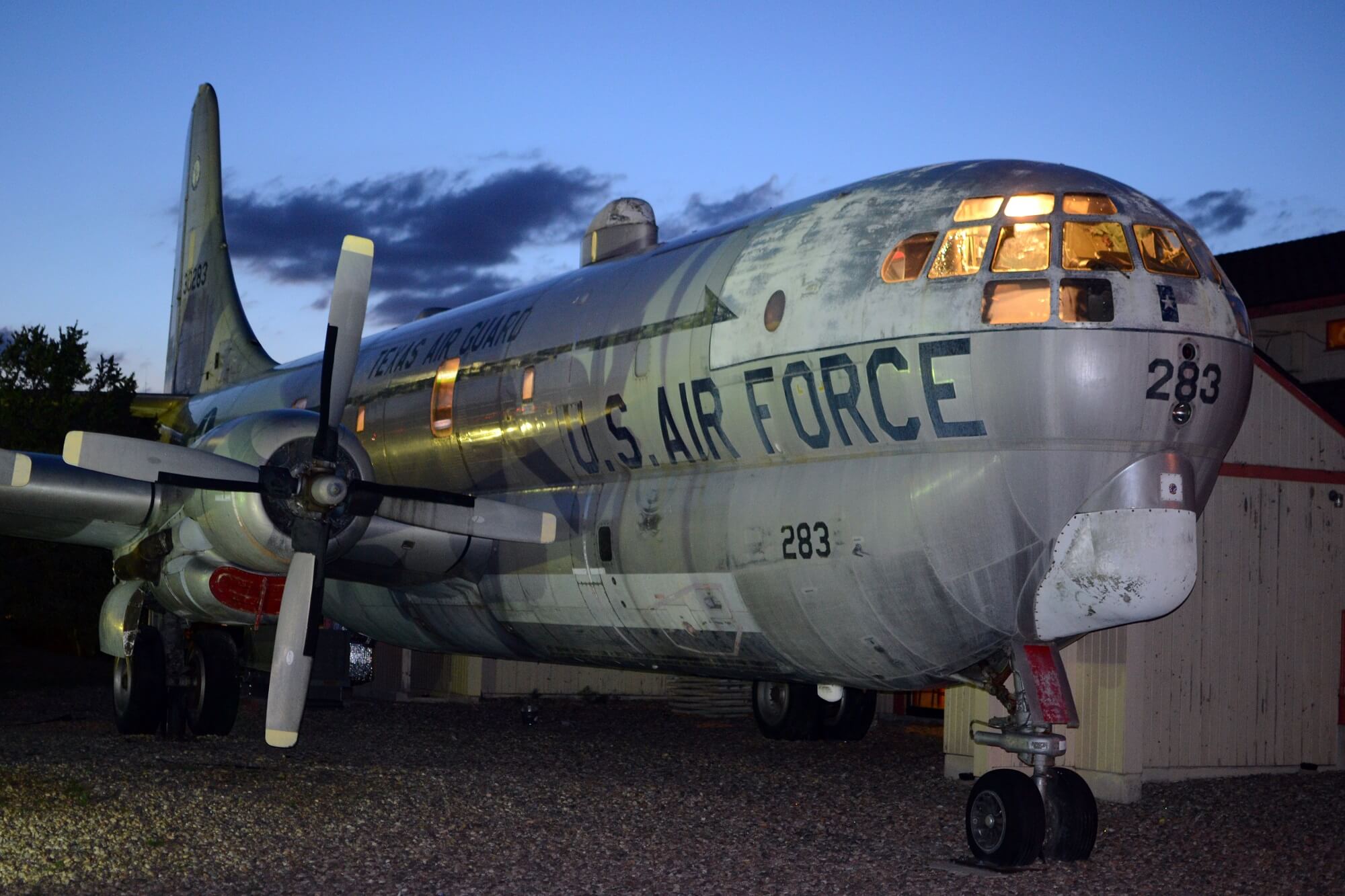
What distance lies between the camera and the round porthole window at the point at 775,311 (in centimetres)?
941

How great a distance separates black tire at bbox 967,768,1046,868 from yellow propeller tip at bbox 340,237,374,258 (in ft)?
21.7

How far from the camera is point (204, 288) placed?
2150cm

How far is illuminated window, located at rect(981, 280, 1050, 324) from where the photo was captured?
8227mm

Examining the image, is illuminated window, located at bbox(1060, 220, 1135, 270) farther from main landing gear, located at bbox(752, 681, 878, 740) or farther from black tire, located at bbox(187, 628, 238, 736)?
black tire, located at bbox(187, 628, 238, 736)

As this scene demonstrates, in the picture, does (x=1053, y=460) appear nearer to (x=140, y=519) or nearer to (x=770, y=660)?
(x=770, y=660)

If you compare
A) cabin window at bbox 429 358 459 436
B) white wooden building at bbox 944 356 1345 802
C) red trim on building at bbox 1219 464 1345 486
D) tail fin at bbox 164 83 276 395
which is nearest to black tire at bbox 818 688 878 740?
white wooden building at bbox 944 356 1345 802

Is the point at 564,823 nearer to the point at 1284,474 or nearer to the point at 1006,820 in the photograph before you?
the point at 1006,820

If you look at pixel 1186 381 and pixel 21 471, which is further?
pixel 21 471

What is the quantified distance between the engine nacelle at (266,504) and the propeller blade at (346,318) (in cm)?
31

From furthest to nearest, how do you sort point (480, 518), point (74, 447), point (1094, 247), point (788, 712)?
point (788, 712) < point (480, 518) < point (74, 447) < point (1094, 247)

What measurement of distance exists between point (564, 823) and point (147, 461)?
173 inches

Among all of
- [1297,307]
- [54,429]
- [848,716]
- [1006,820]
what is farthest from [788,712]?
[54,429]

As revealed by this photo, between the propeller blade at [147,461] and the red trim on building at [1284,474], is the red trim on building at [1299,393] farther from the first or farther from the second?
the propeller blade at [147,461]

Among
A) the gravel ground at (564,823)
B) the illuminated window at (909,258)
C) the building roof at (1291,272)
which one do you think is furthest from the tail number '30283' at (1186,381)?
the building roof at (1291,272)
